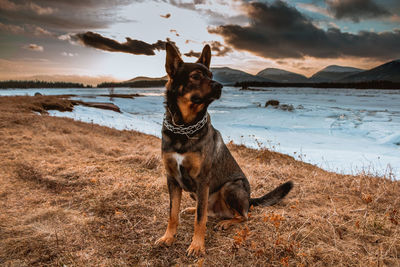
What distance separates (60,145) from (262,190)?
680 cm

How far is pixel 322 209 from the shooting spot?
4.29 metres

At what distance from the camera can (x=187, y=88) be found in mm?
3000

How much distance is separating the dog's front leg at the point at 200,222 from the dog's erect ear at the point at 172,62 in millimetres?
1579

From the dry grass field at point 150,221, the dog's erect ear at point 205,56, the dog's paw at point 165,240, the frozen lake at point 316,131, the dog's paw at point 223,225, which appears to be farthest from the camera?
the frozen lake at point 316,131

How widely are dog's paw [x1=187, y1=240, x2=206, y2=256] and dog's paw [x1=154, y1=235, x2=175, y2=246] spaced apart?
309 mm

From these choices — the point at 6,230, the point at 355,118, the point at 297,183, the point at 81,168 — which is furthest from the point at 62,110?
the point at 355,118

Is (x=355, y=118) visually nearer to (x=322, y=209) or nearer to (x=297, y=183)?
(x=297, y=183)

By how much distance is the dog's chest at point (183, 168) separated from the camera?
9.72 feet

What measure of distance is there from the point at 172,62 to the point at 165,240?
245 cm

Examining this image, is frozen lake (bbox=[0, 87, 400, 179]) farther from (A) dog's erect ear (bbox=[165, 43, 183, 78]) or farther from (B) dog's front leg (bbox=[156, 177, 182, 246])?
(A) dog's erect ear (bbox=[165, 43, 183, 78])

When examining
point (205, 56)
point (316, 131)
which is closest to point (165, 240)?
point (205, 56)

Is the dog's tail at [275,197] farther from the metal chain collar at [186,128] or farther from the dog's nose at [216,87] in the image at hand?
the dog's nose at [216,87]

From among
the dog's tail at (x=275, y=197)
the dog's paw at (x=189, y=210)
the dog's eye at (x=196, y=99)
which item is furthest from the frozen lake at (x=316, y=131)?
the dog's eye at (x=196, y=99)

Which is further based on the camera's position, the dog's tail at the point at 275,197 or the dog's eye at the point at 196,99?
the dog's tail at the point at 275,197
